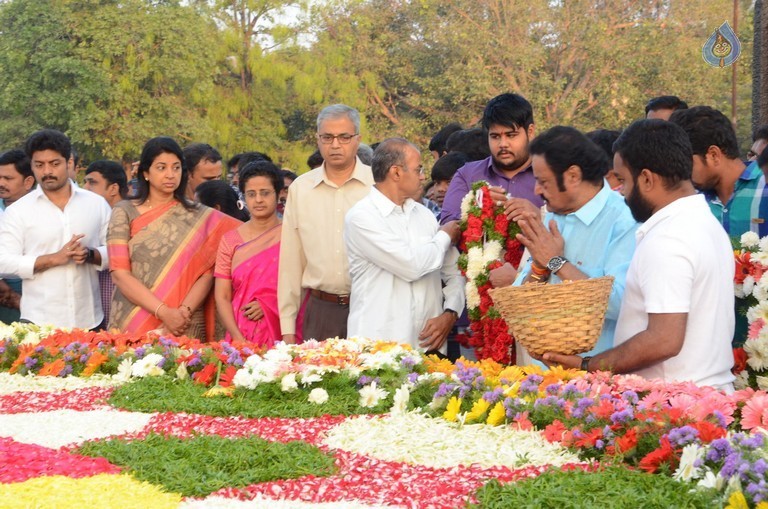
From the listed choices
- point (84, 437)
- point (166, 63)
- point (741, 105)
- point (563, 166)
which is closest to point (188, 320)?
point (84, 437)

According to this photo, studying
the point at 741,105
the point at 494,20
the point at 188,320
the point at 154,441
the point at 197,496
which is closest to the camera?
the point at 197,496

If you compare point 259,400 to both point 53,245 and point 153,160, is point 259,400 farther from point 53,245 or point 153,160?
point 53,245

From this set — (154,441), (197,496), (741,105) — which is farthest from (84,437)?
(741,105)

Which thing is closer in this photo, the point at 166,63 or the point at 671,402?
the point at 671,402

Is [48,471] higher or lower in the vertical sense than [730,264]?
lower

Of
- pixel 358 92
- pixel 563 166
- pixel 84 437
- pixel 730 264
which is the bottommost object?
pixel 84 437

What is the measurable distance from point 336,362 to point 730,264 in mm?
1941

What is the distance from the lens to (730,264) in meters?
4.19

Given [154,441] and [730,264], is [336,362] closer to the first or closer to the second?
[154,441]

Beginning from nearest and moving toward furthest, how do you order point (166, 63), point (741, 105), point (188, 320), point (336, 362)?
point (336, 362)
point (188, 320)
point (166, 63)
point (741, 105)

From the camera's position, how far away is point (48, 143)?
7.21 m

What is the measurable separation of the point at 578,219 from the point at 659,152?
2.47ft

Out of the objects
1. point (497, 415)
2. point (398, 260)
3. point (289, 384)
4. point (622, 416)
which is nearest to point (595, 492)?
point (622, 416)

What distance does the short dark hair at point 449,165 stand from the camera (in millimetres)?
7508
